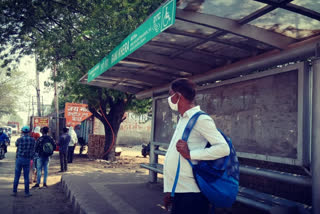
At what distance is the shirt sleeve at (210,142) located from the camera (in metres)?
2.32

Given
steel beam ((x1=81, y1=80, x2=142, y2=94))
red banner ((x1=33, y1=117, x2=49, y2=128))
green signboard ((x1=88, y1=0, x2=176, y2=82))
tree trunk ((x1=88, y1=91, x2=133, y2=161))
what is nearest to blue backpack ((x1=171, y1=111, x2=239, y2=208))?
green signboard ((x1=88, y1=0, x2=176, y2=82))

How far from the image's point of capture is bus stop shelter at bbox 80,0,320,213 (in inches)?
140

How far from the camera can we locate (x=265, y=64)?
442 centimetres

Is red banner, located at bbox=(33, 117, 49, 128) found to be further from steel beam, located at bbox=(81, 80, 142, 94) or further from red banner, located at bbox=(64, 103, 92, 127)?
steel beam, located at bbox=(81, 80, 142, 94)

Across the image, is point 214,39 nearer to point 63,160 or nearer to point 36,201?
point 36,201

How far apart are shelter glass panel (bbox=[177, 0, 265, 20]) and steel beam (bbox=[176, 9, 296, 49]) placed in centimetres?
6

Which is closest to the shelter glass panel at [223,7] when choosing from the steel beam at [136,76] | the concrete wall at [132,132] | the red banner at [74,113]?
the steel beam at [136,76]

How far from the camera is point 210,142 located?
2.37 meters

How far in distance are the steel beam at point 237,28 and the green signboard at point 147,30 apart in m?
0.15

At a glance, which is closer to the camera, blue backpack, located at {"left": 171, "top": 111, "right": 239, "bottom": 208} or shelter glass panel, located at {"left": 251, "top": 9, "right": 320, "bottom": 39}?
blue backpack, located at {"left": 171, "top": 111, "right": 239, "bottom": 208}

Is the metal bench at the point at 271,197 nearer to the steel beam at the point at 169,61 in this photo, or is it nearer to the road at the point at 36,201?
the steel beam at the point at 169,61

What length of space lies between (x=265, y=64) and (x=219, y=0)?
1.31m

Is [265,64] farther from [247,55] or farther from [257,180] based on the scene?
[257,180]

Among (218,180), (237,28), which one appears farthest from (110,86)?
(218,180)
